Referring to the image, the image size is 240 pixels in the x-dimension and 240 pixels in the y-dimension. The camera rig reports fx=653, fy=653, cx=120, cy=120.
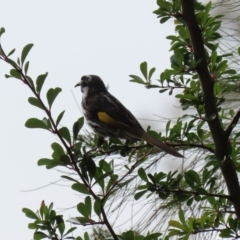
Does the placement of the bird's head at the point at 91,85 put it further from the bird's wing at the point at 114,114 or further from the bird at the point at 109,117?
the bird's wing at the point at 114,114

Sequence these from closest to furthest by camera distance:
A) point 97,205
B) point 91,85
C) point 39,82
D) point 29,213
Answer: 1. point 97,205
2. point 39,82
3. point 29,213
4. point 91,85

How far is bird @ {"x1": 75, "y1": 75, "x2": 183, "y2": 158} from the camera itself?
267 centimetres

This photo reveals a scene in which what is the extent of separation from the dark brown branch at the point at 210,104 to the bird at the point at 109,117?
31cm

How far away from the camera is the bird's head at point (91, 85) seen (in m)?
3.50

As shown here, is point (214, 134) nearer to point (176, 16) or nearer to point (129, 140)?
point (176, 16)

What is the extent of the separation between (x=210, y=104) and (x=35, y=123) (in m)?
0.60

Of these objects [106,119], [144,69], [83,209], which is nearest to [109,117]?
Result: [106,119]

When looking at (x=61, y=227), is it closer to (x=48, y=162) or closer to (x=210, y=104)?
(x=48, y=162)

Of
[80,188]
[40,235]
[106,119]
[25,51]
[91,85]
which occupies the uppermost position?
[91,85]

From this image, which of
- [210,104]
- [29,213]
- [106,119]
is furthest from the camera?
[106,119]

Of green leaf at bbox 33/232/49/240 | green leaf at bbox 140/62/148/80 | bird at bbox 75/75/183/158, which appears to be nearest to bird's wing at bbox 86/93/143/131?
bird at bbox 75/75/183/158

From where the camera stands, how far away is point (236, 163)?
6.84 feet

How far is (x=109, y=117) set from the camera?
295cm

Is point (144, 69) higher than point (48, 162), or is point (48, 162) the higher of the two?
point (144, 69)
